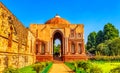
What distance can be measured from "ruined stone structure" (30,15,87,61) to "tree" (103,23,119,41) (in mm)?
20209

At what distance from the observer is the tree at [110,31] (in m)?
53.1

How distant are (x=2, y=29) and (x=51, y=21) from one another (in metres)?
23.6

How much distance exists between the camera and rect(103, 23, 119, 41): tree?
53125 millimetres

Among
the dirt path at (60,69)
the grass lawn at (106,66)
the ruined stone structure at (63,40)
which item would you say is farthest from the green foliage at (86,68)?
the ruined stone structure at (63,40)

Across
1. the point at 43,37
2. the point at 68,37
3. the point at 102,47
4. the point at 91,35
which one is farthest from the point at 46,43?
the point at 91,35

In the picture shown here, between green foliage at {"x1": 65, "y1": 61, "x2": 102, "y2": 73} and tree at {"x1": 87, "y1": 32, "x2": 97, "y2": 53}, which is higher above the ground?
tree at {"x1": 87, "y1": 32, "x2": 97, "y2": 53}

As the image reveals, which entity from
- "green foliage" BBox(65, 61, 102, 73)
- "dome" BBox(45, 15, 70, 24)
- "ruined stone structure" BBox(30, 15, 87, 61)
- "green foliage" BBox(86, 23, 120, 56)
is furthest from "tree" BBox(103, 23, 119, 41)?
"green foliage" BBox(65, 61, 102, 73)

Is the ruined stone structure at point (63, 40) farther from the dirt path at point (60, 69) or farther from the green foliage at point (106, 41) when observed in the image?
the green foliage at point (106, 41)

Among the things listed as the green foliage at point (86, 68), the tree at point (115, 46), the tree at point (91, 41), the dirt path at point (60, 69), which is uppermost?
the tree at point (91, 41)

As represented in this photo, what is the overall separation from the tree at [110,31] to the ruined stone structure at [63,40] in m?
20.2

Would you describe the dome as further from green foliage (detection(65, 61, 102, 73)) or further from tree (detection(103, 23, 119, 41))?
tree (detection(103, 23, 119, 41))

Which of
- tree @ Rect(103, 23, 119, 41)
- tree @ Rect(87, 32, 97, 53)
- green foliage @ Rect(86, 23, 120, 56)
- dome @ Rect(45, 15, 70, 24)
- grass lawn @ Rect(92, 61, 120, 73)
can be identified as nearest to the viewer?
grass lawn @ Rect(92, 61, 120, 73)

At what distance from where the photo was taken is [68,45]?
1318 inches

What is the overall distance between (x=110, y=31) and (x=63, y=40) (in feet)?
71.5
